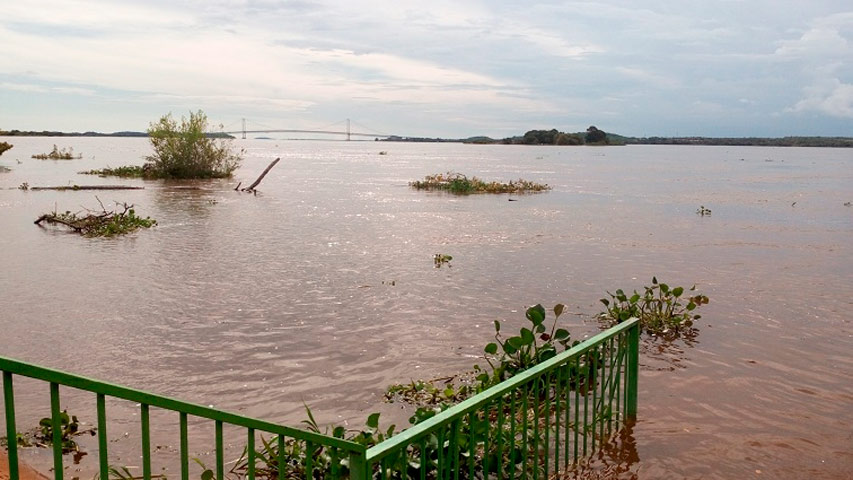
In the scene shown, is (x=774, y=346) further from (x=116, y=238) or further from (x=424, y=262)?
(x=116, y=238)

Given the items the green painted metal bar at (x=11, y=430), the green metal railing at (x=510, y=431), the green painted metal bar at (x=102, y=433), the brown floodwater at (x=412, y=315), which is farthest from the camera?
the brown floodwater at (x=412, y=315)

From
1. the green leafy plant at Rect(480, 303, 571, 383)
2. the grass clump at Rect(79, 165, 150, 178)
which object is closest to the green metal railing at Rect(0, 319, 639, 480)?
Answer: the green leafy plant at Rect(480, 303, 571, 383)

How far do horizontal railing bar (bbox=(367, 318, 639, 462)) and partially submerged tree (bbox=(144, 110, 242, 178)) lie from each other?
42.3 metres

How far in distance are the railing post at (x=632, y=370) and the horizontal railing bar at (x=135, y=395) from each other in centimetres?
364

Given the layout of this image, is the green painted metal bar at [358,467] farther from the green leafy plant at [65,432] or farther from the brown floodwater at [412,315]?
the green leafy plant at [65,432]

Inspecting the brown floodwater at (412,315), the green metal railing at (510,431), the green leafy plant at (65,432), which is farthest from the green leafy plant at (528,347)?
the green leafy plant at (65,432)

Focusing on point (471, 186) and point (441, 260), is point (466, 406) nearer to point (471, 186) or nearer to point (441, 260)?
point (441, 260)

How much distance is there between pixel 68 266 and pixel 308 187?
106 ft

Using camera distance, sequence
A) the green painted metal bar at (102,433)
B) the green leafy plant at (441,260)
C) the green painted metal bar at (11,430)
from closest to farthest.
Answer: the green painted metal bar at (11,430) < the green painted metal bar at (102,433) < the green leafy plant at (441,260)

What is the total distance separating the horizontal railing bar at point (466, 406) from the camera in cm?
361

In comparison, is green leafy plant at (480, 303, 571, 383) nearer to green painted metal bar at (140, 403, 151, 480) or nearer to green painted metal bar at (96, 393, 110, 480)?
green painted metal bar at (140, 403, 151, 480)

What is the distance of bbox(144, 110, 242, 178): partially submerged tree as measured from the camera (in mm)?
44156

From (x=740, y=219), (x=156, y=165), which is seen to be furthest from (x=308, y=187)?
(x=740, y=219)

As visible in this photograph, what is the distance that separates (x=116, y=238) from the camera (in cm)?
2084
